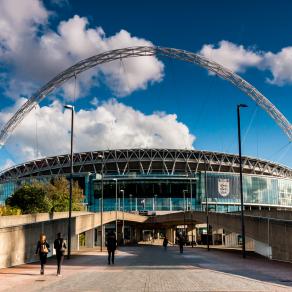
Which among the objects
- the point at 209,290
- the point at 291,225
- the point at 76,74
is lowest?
the point at 209,290

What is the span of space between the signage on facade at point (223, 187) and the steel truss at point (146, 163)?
19.7 ft

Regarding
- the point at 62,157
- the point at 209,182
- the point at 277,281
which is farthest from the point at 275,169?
the point at 277,281

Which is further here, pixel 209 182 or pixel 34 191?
pixel 209 182

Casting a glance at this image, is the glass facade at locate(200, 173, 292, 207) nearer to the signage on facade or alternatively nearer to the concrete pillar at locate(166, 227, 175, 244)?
the signage on facade

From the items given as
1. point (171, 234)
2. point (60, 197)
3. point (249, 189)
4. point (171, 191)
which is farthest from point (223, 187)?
point (60, 197)

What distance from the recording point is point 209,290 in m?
14.9

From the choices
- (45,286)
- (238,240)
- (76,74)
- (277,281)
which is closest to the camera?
(45,286)

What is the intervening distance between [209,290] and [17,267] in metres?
11.9

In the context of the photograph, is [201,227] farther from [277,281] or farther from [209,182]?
[277,281]

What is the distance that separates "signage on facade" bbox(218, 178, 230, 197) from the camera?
414ft

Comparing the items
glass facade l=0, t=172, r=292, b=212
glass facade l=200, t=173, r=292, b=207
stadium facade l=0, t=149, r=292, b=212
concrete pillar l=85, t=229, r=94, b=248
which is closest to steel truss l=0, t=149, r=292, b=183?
stadium facade l=0, t=149, r=292, b=212

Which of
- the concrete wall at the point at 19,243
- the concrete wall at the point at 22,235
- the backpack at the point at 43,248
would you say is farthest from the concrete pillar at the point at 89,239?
the backpack at the point at 43,248

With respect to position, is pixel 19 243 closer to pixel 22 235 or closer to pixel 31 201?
pixel 22 235

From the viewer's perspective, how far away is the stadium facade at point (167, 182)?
127 meters
